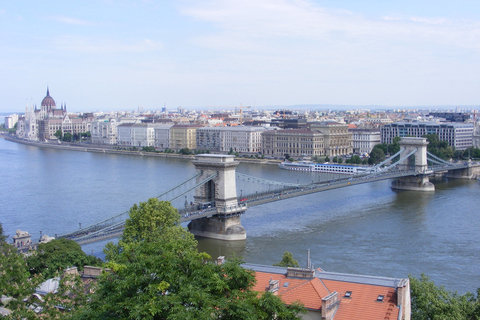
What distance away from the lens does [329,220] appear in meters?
23.0

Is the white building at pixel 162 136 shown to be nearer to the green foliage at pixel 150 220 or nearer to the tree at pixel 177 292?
the green foliage at pixel 150 220

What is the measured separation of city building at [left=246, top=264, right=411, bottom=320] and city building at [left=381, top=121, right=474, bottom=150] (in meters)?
45.1

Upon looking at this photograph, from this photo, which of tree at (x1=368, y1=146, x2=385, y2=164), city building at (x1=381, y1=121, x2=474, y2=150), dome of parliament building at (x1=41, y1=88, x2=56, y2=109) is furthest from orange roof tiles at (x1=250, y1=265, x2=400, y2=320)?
dome of parliament building at (x1=41, y1=88, x2=56, y2=109)

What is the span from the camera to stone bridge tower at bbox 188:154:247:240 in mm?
19969

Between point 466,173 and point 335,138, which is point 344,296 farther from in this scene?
point 335,138

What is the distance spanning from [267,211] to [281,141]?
95.8 feet

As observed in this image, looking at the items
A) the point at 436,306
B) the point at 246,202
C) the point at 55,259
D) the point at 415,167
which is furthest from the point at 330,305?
the point at 415,167

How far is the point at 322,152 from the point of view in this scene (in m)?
52.4

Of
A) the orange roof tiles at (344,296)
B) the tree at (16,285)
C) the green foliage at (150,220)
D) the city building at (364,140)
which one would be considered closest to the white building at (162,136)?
the city building at (364,140)

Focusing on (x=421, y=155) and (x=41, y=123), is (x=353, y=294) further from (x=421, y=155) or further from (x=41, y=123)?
(x=41, y=123)

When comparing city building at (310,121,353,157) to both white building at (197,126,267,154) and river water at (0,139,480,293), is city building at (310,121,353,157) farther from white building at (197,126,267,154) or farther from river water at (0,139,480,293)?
river water at (0,139,480,293)

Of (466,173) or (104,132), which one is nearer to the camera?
(466,173)

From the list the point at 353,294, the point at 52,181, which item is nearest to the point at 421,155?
the point at 52,181

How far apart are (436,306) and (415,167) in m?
27.4
